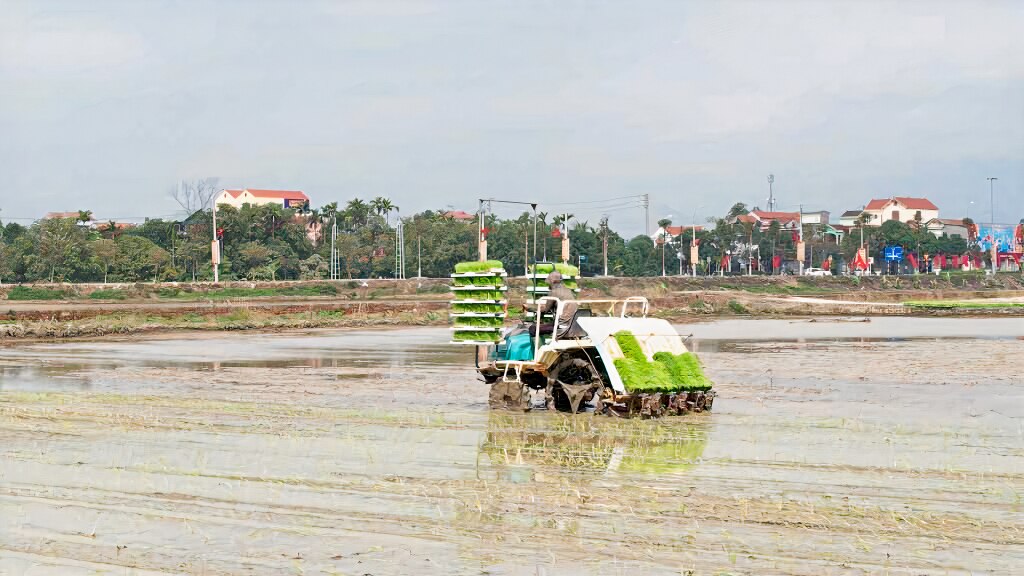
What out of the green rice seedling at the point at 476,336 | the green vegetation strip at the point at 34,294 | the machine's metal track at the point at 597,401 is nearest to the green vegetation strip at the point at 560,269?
the green rice seedling at the point at 476,336

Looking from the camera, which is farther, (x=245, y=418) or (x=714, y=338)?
(x=714, y=338)

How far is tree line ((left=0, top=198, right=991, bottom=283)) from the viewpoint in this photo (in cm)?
10369

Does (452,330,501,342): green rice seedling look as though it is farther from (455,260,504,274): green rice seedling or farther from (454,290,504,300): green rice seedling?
(455,260,504,274): green rice seedling

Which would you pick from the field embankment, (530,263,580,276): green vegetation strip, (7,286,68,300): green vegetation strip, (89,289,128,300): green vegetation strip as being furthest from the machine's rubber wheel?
(7,286,68,300): green vegetation strip

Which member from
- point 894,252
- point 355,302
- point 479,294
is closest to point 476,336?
point 479,294

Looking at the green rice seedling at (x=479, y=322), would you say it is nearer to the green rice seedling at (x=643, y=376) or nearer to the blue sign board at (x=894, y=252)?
the green rice seedling at (x=643, y=376)

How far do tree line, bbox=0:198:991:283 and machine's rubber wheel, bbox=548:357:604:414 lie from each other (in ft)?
261

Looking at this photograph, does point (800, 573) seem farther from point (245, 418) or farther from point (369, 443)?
point (245, 418)

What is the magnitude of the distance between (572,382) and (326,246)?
10926 cm

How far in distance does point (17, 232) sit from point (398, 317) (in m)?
83.7

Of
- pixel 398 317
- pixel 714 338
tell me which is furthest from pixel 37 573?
pixel 398 317

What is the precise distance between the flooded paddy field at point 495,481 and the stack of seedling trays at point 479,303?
3.70 feet

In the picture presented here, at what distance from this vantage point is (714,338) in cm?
4050

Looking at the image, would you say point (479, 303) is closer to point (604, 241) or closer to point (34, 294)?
point (34, 294)
